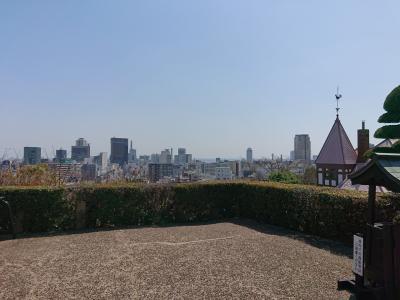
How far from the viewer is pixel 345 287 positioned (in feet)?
14.3

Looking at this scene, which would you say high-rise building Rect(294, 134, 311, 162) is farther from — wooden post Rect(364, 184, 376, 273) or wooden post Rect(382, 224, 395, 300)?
wooden post Rect(382, 224, 395, 300)

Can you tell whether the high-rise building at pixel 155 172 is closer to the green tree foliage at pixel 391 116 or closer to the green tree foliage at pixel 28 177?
the green tree foliage at pixel 28 177

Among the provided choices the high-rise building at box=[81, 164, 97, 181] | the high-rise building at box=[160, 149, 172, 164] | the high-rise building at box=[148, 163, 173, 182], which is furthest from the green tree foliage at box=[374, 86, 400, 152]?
the high-rise building at box=[160, 149, 172, 164]

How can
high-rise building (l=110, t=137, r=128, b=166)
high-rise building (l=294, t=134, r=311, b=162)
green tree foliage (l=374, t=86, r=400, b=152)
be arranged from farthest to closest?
high-rise building (l=294, t=134, r=311, b=162) → high-rise building (l=110, t=137, r=128, b=166) → green tree foliage (l=374, t=86, r=400, b=152)

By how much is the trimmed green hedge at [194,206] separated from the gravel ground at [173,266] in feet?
2.18

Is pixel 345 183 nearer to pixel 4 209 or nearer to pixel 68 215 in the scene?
pixel 68 215

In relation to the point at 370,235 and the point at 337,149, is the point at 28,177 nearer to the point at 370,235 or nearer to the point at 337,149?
the point at 370,235

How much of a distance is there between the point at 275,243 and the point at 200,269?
2242mm

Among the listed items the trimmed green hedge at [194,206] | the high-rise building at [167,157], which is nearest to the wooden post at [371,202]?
the trimmed green hedge at [194,206]

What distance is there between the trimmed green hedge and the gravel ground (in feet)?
2.18

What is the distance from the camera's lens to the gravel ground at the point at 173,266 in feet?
15.1

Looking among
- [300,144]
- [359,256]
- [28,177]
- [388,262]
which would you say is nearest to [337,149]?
[28,177]

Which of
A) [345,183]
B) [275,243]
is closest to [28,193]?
[275,243]

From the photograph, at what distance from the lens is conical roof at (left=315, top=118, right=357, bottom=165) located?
683 inches
